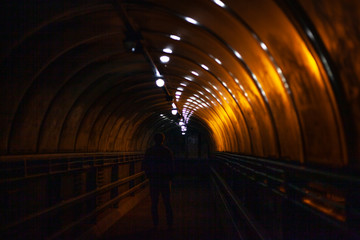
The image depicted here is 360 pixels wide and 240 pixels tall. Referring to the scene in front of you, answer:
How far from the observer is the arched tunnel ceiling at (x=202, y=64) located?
5.03 metres

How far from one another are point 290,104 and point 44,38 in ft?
16.7

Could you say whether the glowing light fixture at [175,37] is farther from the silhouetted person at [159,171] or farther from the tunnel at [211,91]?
the silhouetted person at [159,171]

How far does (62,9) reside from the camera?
289 inches

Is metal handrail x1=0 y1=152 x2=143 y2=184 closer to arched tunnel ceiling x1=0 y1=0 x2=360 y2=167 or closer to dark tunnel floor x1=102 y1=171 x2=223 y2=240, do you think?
arched tunnel ceiling x1=0 y1=0 x2=360 y2=167

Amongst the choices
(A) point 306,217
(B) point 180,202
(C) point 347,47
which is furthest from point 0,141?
(B) point 180,202

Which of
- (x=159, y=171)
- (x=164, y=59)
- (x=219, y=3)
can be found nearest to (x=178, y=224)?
(x=159, y=171)

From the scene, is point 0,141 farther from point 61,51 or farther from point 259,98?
point 259,98

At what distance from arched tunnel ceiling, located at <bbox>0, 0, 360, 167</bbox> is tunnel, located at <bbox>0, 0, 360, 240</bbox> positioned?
0.03 m

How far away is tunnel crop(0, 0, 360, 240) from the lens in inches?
185

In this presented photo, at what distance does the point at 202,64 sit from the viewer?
1171cm

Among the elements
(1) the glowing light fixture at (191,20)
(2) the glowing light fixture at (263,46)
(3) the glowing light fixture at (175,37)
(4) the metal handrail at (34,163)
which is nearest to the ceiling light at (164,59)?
(3) the glowing light fixture at (175,37)

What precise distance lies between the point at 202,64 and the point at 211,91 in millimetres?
3838

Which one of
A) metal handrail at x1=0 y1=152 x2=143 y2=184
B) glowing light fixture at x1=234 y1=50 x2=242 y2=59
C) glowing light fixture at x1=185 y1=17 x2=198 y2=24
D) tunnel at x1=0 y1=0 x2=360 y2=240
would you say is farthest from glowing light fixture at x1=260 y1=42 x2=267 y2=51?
metal handrail at x1=0 y1=152 x2=143 y2=184

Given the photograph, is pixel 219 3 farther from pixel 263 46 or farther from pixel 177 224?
pixel 177 224
